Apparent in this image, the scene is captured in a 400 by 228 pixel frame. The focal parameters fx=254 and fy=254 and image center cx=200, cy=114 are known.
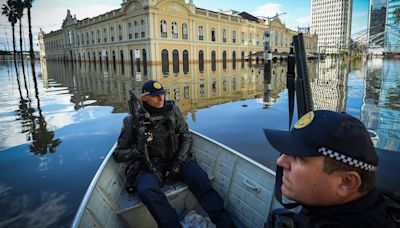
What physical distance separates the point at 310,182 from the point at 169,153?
2.68m

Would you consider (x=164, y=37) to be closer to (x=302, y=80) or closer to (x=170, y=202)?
(x=170, y=202)

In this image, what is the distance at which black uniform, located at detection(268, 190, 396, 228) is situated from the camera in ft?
3.46

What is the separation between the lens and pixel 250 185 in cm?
320

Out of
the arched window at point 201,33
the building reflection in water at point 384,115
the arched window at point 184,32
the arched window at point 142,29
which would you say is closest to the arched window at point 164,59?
the arched window at point 142,29

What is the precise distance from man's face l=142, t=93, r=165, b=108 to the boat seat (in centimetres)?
114

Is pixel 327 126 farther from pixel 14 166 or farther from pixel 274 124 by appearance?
pixel 274 124

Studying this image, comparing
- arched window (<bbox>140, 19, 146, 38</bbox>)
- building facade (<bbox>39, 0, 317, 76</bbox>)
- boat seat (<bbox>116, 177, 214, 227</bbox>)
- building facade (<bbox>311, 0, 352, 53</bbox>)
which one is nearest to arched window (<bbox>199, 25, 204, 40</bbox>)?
building facade (<bbox>39, 0, 317, 76</bbox>)

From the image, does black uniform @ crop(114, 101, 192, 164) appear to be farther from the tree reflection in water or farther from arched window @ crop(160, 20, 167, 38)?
arched window @ crop(160, 20, 167, 38)

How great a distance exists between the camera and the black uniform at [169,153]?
323 centimetres

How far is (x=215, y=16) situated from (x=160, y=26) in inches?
439

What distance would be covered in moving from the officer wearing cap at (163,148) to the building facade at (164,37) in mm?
22791

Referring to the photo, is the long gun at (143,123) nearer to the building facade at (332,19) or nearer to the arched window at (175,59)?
the arched window at (175,59)

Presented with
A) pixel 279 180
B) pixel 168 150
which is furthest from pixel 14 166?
pixel 279 180

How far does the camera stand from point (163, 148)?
3.62 m
